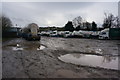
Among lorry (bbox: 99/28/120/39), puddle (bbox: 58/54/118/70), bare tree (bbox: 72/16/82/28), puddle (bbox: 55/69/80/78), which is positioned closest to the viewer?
puddle (bbox: 55/69/80/78)

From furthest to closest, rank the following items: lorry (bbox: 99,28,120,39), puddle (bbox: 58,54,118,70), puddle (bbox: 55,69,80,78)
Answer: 1. lorry (bbox: 99,28,120,39)
2. puddle (bbox: 58,54,118,70)
3. puddle (bbox: 55,69,80,78)

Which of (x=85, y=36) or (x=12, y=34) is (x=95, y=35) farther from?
(x=12, y=34)

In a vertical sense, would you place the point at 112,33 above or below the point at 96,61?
above

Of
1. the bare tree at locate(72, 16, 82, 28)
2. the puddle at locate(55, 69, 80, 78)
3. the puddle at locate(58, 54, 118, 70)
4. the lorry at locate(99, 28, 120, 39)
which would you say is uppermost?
the bare tree at locate(72, 16, 82, 28)

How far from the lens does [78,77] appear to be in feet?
15.0

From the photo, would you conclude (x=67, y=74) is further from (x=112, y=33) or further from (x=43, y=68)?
(x=112, y=33)

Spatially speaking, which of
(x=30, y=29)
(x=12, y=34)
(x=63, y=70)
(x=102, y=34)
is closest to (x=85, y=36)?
(x=102, y=34)

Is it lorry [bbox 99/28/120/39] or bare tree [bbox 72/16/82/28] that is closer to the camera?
lorry [bbox 99/28/120/39]

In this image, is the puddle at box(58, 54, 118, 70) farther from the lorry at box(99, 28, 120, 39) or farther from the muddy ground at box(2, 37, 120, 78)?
the lorry at box(99, 28, 120, 39)

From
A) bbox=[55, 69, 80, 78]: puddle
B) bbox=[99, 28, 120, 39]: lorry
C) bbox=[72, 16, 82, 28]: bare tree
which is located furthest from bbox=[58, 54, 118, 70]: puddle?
bbox=[72, 16, 82, 28]: bare tree

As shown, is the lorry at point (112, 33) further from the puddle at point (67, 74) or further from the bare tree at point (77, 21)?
the bare tree at point (77, 21)

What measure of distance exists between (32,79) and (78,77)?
192 cm

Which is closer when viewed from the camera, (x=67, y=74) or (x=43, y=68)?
(x=67, y=74)

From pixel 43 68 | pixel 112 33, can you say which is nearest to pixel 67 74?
pixel 43 68
